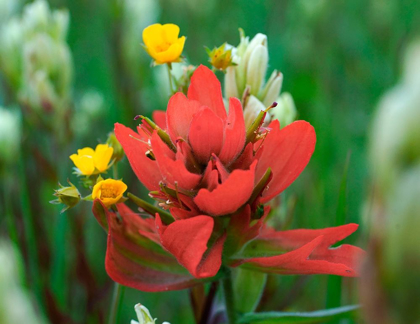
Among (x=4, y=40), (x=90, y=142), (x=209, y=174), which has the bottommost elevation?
(x=90, y=142)

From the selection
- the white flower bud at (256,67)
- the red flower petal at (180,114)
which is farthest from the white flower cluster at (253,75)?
the red flower petal at (180,114)

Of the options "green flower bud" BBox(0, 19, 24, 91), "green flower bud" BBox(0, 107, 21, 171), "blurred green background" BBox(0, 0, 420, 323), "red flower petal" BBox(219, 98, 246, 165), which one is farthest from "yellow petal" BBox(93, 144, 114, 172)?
"green flower bud" BBox(0, 19, 24, 91)

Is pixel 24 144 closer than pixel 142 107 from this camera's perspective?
Yes

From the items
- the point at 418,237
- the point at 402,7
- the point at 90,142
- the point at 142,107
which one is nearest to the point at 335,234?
the point at 418,237

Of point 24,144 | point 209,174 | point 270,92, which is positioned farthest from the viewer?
point 24,144

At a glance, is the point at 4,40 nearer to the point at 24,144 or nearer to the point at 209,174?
the point at 24,144

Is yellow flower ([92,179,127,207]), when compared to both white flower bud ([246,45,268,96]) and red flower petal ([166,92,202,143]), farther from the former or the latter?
white flower bud ([246,45,268,96])

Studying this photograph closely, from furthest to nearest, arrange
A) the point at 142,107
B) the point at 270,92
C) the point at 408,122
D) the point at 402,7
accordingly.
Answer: the point at 402,7 < the point at 142,107 < the point at 270,92 < the point at 408,122
